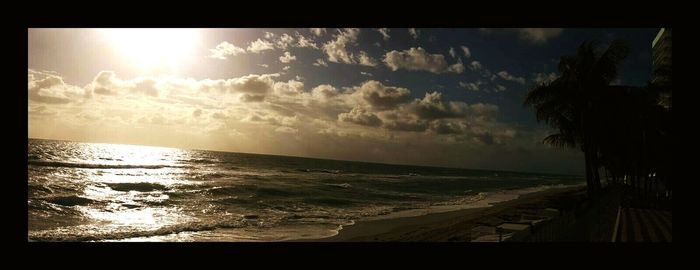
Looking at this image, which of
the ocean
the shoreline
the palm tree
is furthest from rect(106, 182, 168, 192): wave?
the palm tree

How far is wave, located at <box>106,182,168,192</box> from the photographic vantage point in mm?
23469

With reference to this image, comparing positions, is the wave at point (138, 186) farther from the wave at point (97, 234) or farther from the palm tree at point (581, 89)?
the palm tree at point (581, 89)

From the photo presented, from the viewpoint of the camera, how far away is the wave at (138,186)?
2347 centimetres

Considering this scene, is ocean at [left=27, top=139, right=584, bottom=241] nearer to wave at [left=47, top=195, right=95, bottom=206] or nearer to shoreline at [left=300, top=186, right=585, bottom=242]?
wave at [left=47, top=195, right=95, bottom=206]

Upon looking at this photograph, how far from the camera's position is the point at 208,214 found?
53.1ft

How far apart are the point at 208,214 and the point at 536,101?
12.5 m

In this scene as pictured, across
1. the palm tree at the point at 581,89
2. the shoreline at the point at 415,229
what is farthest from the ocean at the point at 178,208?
the palm tree at the point at 581,89

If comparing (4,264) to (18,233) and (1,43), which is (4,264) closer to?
(18,233)

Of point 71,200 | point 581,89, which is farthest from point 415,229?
point 71,200

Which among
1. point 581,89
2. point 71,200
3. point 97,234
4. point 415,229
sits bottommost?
point 415,229

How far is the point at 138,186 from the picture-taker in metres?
24.4

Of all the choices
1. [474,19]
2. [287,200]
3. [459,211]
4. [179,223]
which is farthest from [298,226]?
[474,19]

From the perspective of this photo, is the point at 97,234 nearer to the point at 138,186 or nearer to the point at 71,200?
the point at 71,200

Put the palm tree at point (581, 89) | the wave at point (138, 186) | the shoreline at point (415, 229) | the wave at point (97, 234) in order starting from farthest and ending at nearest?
the wave at point (138, 186), the palm tree at point (581, 89), the shoreline at point (415, 229), the wave at point (97, 234)
